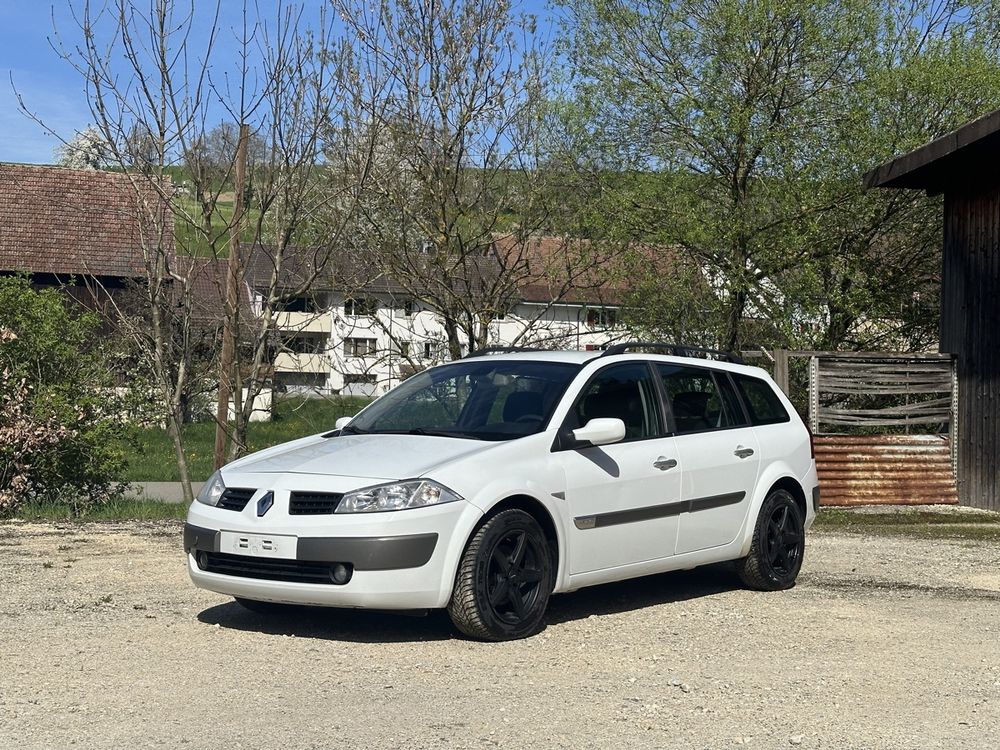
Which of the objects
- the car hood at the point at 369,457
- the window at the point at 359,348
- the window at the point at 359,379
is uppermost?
the window at the point at 359,348

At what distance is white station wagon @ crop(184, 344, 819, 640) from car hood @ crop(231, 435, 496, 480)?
0.02 meters

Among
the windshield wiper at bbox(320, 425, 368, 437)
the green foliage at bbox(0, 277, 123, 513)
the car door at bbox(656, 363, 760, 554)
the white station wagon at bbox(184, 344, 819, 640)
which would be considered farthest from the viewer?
the green foliage at bbox(0, 277, 123, 513)

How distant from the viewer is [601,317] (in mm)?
20938

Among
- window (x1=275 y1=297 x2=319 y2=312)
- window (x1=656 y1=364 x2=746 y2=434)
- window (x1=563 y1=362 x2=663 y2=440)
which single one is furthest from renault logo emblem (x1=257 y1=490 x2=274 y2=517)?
window (x1=275 y1=297 x2=319 y2=312)

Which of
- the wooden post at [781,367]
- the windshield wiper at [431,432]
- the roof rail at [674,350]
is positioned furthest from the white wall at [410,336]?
the windshield wiper at [431,432]

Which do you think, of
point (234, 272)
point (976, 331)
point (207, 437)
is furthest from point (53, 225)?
point (976, 331)

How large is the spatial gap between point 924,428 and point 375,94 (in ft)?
27.8

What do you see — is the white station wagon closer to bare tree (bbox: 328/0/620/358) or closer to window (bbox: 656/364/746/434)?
window (bbox: 656/364/746/434)

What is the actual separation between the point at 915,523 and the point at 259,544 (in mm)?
9568

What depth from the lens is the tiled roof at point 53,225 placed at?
4362 centimetres

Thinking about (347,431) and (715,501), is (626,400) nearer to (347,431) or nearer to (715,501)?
(715,501)

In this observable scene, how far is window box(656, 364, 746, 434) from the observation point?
8.97m

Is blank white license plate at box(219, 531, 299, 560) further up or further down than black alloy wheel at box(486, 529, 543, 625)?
further up

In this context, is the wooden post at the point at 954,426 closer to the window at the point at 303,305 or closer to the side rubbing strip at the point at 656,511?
the window at the point at 303,305
